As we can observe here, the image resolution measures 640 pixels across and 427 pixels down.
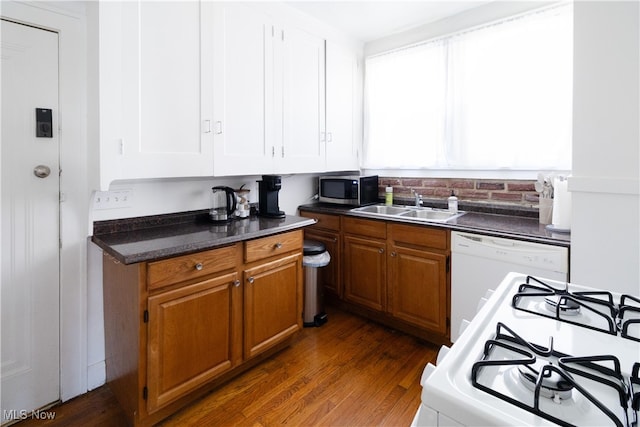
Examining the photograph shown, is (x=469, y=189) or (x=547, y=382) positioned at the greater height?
(x=469, y=189)

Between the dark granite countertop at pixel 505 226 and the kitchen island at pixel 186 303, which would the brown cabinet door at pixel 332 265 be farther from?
the kitchen island at pixel 186 303

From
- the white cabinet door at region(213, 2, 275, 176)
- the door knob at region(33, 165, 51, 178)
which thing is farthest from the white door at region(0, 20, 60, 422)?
the white cabinet door at region(213, 2, 275, 176)

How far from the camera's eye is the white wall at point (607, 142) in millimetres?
1439

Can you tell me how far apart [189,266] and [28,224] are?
0.87m

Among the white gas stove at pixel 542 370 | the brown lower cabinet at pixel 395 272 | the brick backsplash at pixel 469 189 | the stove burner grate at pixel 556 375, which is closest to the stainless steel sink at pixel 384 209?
the brick backsplash at pixel 469 189

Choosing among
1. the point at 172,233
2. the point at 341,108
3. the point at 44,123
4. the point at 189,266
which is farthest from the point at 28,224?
the point at 341,108

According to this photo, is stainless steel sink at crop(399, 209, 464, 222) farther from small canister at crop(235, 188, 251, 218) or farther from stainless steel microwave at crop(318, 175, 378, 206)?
small canister at crop(235, 188, 251, 218)

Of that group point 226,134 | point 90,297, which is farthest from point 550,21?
point 90,297

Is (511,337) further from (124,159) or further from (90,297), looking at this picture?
(90,297)

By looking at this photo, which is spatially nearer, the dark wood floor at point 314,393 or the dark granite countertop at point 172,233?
the dark granite countertop at point 172,233

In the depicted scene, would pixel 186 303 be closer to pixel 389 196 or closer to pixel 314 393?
pixel 314 393

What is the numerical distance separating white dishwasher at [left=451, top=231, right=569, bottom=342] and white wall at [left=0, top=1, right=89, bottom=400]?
88.4 inches

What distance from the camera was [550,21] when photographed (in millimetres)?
2293

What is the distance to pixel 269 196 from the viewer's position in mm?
2523
